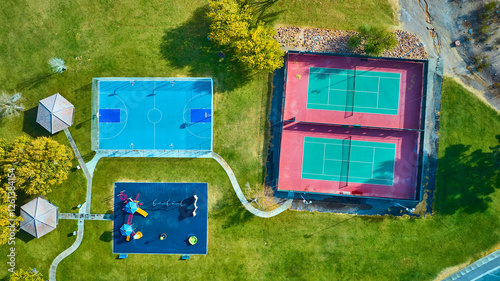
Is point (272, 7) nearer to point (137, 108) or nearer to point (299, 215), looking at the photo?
point (137, 108)

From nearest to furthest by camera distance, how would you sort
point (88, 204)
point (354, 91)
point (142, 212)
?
point (354, 91) → point (142, 212) → point (88, 204)

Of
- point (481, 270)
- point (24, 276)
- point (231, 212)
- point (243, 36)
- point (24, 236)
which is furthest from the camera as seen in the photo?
point (24, 236)

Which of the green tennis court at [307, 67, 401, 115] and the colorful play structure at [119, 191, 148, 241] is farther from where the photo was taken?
the green tennis court at [307, 67, 401, 115]

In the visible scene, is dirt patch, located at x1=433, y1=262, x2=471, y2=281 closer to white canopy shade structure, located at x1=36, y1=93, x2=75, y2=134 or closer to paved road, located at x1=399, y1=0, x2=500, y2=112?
paved road, located at x1=399, y1=0, x2=500, y2=112

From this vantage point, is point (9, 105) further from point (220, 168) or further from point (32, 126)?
point (220, 168)

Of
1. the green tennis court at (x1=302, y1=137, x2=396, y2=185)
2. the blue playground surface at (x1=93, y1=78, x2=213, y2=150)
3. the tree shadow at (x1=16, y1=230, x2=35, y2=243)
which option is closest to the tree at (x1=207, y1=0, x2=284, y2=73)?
the blue playground surface at (x1=93, y1=78, x2=213, y2=150)

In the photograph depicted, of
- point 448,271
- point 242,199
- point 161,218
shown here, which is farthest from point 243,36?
point 448,271

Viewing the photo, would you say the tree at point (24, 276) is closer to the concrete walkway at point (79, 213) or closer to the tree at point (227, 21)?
the concrete walkway at point (79, 213)
